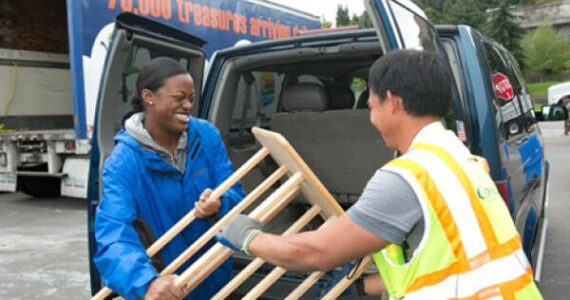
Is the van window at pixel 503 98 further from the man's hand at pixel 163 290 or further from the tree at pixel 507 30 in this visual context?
the tree at pixel 507 30

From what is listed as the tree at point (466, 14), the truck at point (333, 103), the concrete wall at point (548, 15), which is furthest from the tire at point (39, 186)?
the tree at point (466, 14)

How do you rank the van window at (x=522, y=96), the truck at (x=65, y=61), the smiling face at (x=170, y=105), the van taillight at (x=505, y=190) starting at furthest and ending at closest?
1. the truck at (x=65, y=61)
2. the van window at (x=522, y=96)
3. the van taillight at (x=505, y=190)
4. the smiling face at (x=170, y=105)

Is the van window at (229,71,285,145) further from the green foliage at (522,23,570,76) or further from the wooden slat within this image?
the green foliage at (522,23,570,76)

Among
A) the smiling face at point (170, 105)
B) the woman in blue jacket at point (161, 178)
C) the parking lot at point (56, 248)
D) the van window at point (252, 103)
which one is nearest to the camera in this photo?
the woman in blue jacket at point (161, 178)

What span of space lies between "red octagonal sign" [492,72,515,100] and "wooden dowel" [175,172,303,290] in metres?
1.51

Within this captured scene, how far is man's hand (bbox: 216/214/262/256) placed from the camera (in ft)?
5.55

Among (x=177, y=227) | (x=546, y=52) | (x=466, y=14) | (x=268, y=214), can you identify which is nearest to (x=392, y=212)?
(x=268, y=214)

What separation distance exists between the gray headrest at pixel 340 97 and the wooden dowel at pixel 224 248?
2.59m

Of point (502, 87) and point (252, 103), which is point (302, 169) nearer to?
point (502, 87)

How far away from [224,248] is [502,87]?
2.00 metres

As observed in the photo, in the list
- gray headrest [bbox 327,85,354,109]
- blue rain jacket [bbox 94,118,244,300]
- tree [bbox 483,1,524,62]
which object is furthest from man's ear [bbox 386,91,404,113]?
tree [bbox 483,1,524,62]

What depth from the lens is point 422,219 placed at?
141 centimetres

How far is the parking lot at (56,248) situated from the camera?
4508 millimetres

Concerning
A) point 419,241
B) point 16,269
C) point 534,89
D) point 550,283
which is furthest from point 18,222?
point 534,89
